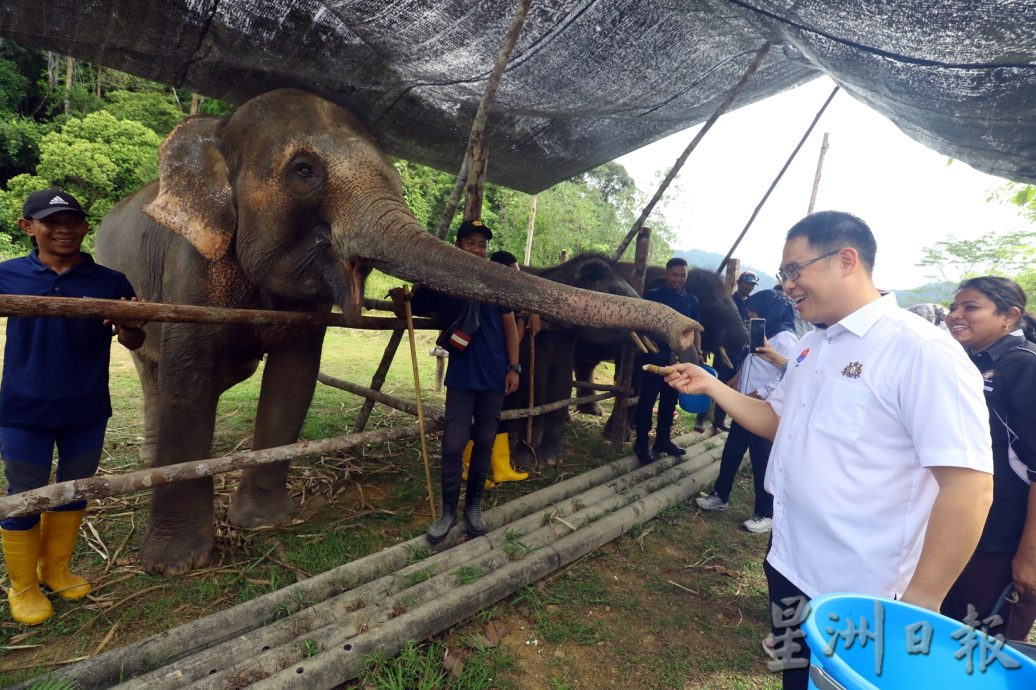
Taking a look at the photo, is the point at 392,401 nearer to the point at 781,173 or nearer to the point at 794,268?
the point at 794,268

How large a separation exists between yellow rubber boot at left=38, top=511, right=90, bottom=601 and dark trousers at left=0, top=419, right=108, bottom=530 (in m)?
0.10

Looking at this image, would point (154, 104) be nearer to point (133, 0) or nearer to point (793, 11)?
point (133, 0)

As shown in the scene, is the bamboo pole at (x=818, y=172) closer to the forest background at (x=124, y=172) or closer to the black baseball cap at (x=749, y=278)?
the forest background at (x=124, y=172)

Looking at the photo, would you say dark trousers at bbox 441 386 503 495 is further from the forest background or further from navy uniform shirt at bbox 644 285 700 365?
the forest background

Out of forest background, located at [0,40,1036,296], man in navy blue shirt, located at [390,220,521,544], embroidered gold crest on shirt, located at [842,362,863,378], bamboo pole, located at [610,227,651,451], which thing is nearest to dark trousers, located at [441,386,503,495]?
man in navy blue shirt, located at [390,220,521,544]

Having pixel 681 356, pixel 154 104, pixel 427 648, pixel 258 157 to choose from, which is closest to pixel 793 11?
pixel 681 356

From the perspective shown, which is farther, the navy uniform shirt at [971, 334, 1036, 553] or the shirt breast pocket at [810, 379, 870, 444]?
the navy uniform shirt at [971, 334, 1036, 553]

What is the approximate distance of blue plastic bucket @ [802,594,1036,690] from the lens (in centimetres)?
102

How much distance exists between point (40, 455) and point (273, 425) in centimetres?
133

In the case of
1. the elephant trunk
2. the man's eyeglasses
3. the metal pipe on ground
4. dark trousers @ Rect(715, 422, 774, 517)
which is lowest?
the metal pipe on ground

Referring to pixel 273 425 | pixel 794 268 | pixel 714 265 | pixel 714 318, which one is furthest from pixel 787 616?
pixel 714 265

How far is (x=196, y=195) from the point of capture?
9.65 ft

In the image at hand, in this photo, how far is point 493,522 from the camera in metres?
3.82

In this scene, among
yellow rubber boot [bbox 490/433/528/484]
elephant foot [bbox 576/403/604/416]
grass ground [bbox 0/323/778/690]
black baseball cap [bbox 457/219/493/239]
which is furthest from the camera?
elephant foot [bbox 576/403/604/416]
